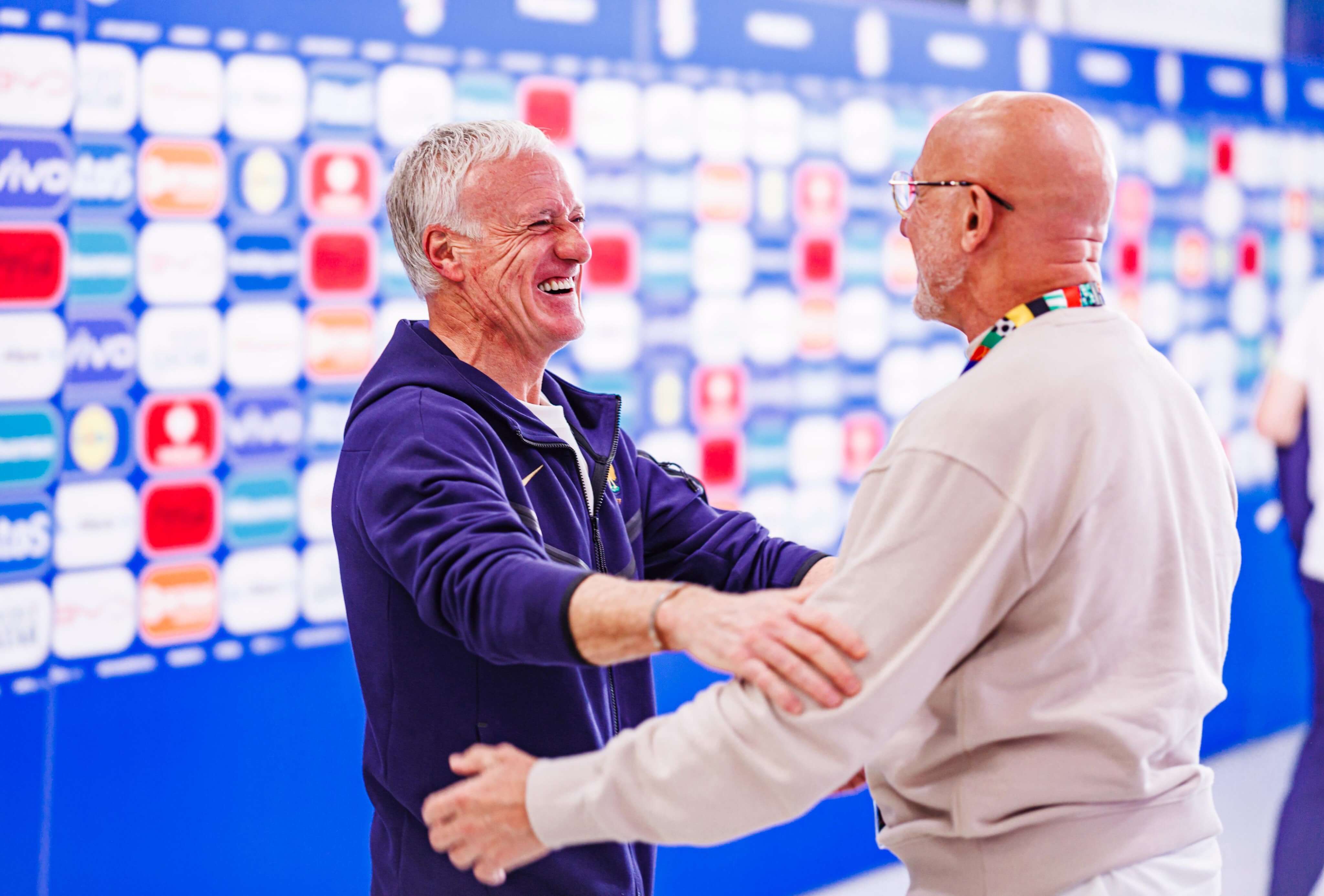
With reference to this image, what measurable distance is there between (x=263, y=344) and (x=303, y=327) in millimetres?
92

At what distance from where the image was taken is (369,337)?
2.67 meters

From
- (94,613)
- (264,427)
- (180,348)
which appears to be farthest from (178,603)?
(180,348)

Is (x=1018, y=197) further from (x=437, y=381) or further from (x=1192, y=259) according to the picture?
(x=1192, y=259)

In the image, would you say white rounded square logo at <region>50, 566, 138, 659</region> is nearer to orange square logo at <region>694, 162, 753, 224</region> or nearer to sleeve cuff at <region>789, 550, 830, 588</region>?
sleeve cuff at <region>789, 550, 830, 588</region>

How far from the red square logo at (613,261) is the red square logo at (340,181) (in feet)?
1.79

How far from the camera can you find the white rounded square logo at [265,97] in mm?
2441

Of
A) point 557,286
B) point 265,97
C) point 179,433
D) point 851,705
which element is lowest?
point 851,705

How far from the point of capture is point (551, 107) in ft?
9.52

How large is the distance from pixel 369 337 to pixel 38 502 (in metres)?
0.72

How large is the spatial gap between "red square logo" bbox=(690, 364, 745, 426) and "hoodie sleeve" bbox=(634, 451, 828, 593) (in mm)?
1293

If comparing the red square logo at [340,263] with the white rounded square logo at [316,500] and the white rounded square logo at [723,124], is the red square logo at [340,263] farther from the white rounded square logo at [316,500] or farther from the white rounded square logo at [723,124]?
the white rounded square logo at [723,124]

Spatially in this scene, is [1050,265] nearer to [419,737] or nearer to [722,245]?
[419,737]

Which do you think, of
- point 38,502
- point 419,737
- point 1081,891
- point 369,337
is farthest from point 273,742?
point 1081,891

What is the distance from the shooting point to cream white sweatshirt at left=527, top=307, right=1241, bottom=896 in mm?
1223
